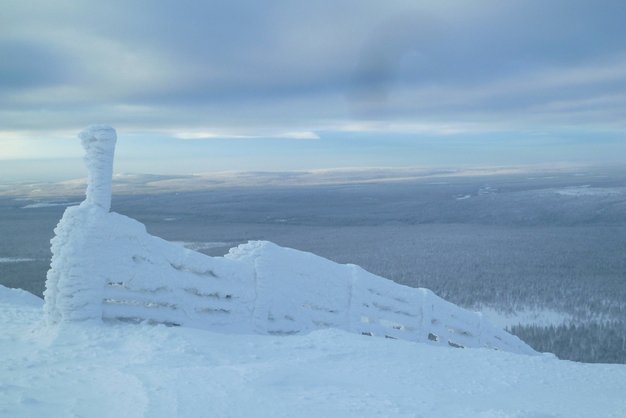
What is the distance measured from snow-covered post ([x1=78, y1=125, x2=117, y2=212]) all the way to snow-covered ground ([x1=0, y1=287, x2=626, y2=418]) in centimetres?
200

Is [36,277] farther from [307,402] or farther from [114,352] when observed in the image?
[307,402]

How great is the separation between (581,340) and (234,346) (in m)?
12.4

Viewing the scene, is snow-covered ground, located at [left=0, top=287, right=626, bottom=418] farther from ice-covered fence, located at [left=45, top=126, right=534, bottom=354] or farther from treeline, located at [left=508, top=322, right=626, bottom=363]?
treeline, located at [left=508, top=322, right=626, bottom=363]

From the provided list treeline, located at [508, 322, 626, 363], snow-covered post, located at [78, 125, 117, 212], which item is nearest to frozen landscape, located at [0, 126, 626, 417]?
snow-covered post, located at [78, 125, 117, 212]

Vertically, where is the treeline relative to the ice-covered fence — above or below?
below

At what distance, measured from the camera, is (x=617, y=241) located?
38.0m

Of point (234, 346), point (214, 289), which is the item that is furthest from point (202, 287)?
point (234, 346)

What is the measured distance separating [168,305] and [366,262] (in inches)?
870

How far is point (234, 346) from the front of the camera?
24.3 feet

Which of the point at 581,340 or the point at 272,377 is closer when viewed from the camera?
the point at 272,377

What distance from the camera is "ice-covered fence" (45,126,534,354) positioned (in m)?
8.21

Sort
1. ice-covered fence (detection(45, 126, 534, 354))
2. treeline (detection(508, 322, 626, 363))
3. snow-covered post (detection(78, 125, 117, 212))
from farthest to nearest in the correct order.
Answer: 1. treeline (detection(508, 322, 626, 363))
2. snow-covered post (detection(78, 125, 117, 212))
3. ice-covered fence (detection(45, 126, 534, 354))

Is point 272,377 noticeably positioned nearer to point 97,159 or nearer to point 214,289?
point 214,289

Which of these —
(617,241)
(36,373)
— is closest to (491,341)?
(36,373)
